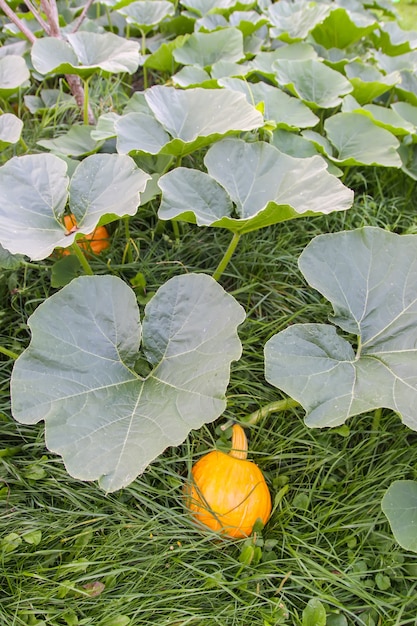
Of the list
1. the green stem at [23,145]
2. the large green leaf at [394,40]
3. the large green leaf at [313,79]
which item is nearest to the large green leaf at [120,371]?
the green stem at [23,145]

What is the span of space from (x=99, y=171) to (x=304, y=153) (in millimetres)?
728

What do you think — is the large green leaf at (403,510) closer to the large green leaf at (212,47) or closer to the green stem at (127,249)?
the green stem at (127,249)

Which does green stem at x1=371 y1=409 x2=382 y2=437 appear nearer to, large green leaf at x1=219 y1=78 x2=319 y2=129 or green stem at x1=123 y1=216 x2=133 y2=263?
green stem at x1=123 y1=216 x2=133 y2=263

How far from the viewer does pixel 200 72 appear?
2.08 metres

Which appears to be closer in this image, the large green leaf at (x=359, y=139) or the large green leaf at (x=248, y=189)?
the large green leaf at (x=248, y=189)

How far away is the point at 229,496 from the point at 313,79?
159 centimetres

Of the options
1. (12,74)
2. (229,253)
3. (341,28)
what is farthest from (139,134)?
(341,28)

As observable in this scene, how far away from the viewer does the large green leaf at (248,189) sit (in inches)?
54.6

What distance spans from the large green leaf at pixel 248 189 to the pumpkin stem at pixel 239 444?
523mm

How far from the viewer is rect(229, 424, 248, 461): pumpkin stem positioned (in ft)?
4.59

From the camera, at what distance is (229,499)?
4.35ft

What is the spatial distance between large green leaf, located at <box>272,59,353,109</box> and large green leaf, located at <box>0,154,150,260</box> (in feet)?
3.04

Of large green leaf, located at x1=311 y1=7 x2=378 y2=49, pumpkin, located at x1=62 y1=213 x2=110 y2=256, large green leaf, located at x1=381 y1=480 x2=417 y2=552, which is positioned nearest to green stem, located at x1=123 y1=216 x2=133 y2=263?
pumpkin, located at x1=62 y1=213 x2=110 y2=256

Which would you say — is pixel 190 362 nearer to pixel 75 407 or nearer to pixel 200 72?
pixel 75 407
